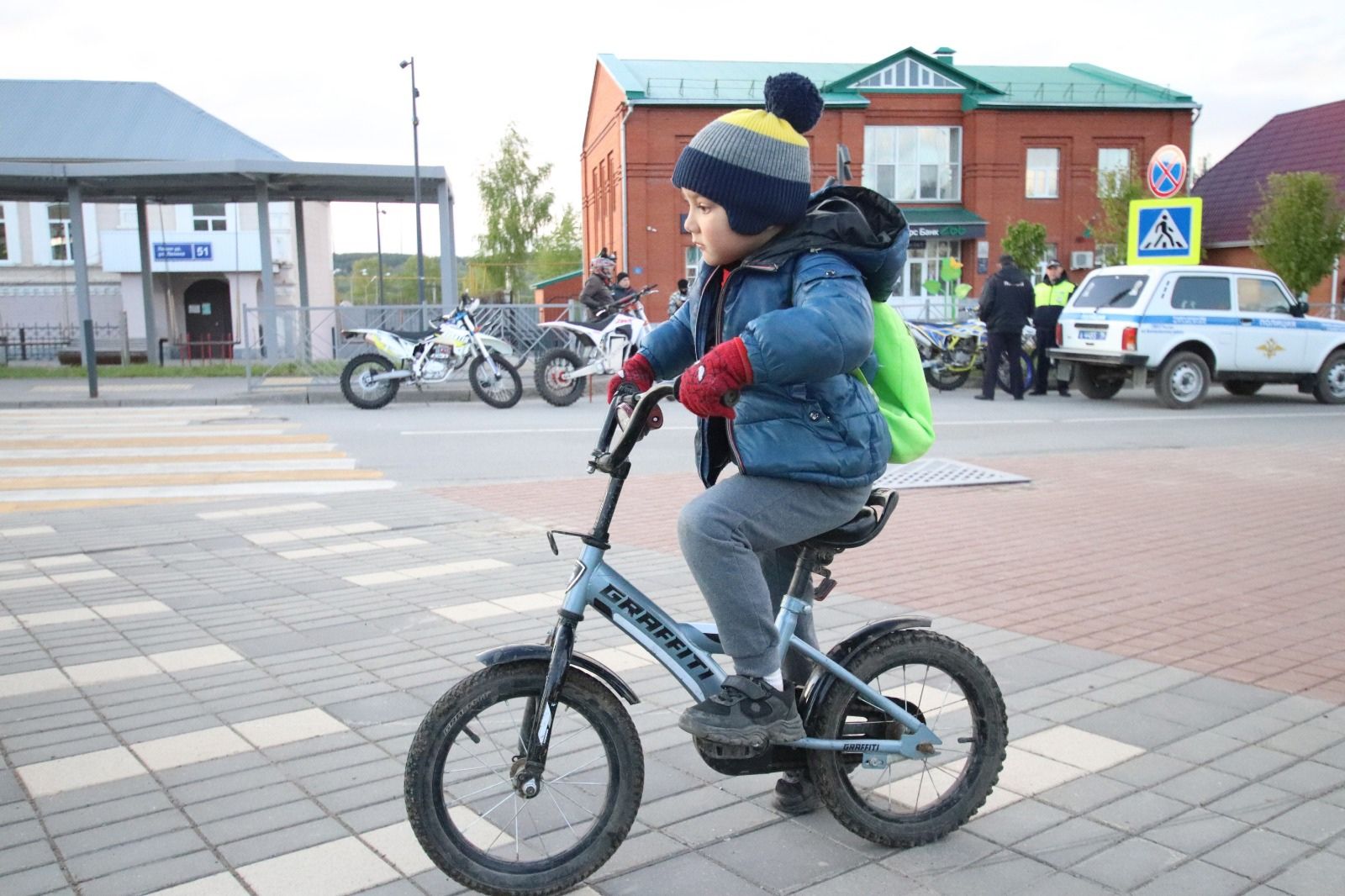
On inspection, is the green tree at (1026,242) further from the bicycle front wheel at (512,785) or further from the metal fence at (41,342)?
the bicycle front wheel at (512,785)

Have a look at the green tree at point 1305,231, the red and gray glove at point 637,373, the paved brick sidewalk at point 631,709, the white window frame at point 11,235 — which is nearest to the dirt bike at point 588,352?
the paved brick sidewalk at point 631,709

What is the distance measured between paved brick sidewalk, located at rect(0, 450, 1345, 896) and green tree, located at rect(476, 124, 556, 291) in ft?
218

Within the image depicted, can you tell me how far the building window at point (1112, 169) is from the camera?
122 ft

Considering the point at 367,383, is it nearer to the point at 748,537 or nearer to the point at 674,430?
the point at 674,430

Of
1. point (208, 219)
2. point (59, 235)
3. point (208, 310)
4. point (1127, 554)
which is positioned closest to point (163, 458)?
point (1127, 554)

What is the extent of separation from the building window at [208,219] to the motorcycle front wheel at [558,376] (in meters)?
34.9

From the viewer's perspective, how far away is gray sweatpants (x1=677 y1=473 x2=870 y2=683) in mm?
2852

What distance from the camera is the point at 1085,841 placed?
3.19m

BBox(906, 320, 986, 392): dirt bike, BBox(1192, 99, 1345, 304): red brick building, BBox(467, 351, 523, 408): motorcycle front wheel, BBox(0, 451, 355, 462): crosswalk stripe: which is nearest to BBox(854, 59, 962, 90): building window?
BBox(1192, 99, 1345, 304): red brick building

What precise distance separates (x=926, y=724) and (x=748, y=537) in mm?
843

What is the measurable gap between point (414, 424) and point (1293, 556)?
1017 centimetres

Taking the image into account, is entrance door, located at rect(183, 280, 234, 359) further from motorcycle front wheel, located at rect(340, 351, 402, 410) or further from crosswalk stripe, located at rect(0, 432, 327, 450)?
crosswalk stripe, located at rect(0, 432, 327, 450)

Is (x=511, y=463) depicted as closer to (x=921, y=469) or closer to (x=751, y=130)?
(x=921, y=469)

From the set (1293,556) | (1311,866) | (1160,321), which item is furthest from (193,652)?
(1160,321)
